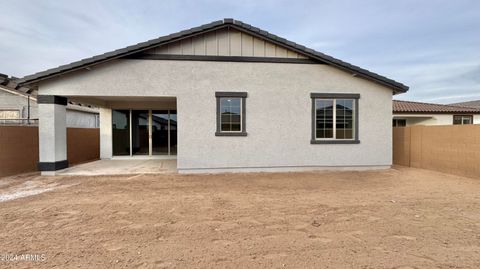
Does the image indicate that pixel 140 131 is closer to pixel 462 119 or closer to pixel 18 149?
pixel 18 149

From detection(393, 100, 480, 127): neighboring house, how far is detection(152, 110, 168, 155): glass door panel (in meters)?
18.5

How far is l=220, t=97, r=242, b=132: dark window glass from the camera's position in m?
9.66

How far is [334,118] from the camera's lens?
1017cm

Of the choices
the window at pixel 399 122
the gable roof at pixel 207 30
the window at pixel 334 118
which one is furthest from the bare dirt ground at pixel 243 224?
the window at pixel 399 122

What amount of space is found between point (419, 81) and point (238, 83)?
29214 millimetres

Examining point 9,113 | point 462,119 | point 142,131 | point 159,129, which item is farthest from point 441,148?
point 9,113

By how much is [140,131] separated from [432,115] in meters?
23.5

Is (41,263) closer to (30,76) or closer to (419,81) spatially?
(30,76)

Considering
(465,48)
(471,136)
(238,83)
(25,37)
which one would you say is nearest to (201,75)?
(238,83)

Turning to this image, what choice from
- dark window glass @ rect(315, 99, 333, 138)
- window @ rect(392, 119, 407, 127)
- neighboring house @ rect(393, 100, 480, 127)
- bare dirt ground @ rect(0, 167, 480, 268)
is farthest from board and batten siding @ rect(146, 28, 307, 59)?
window @ rect(392, 119, 407, 127)

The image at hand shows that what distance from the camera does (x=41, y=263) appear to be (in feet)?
10.3

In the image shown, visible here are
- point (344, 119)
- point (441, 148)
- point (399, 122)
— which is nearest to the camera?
point (441, 148)

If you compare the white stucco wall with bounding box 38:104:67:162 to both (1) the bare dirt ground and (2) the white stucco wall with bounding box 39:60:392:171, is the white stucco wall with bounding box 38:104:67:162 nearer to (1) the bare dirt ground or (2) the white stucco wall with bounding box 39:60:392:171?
(2) the white stucco wall with bounding box 39:60:392:171

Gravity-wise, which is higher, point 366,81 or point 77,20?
point 77,20
